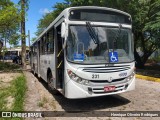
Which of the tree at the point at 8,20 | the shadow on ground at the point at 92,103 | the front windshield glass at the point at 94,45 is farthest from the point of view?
the tree at the point at 8,20

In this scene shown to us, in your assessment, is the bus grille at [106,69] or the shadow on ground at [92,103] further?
the shadow on ground at [92,103]

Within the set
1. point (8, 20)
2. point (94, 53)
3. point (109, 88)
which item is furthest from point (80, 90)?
point (8, 20)

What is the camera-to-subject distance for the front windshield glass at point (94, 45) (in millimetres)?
7629

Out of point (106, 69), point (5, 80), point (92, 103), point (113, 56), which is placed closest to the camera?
point (106, 69)

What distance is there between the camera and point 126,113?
7457 mm

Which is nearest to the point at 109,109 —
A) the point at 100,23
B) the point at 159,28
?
the point at 100,23

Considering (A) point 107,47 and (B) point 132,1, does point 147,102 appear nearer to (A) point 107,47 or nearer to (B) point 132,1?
(A) point 107,47

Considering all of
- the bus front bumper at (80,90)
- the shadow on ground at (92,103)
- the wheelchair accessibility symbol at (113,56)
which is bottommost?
the shadow on ground at (92,103)

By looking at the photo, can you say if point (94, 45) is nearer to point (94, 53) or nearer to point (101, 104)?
point (94, 53)

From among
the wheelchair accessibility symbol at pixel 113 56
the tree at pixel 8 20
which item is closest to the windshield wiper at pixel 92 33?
the wheelchair accessibility symbol at pixel 113 56

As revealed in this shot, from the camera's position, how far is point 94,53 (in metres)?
7.75

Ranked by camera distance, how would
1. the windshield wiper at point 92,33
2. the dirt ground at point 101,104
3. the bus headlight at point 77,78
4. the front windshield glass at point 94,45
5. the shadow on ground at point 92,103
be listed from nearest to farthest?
the bus headlight at point 77,78
the front windshield glass at point 94,45
the windshield wiper at point 92,33
the dirt ground at point 101,104
the shadow on ground at point 92,103

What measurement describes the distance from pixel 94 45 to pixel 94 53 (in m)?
0.26

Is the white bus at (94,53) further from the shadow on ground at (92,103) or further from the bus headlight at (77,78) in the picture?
the shadow on ground at (92,103)
